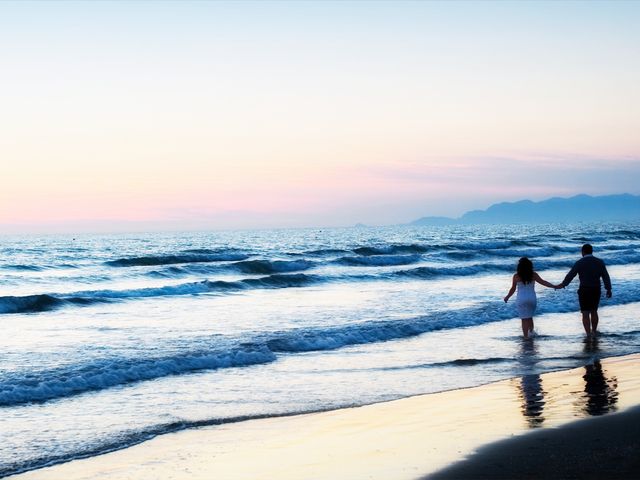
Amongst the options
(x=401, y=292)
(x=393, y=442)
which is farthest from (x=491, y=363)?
(x=401, y=292)

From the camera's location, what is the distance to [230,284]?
33.1 metres

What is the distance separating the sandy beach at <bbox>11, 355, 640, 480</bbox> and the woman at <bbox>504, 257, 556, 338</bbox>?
5606mm

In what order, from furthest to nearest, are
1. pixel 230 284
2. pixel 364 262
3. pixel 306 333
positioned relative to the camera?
1. pixel 364 262
2. pixel 230 284
3. pixel 306 333

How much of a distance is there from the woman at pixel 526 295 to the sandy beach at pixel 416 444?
5.61 meters

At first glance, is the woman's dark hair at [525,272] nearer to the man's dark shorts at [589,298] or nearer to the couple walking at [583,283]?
the couple walking at [583,283]

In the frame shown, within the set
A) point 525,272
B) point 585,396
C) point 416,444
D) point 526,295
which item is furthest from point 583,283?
point 416,444

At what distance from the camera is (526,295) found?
51.5ft

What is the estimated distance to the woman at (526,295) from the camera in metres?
15.7

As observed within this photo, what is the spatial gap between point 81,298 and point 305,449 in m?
20.3

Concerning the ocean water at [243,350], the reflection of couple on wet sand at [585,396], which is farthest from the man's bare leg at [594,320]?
the reflection of couple on wet sand at [585,396]

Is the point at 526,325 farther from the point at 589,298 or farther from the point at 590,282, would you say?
the point at 590,282

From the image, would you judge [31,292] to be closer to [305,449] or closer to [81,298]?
[81,298]

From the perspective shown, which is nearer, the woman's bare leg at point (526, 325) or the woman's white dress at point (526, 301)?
the woman's white dress at point (526, 301)

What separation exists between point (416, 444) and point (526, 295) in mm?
8652
